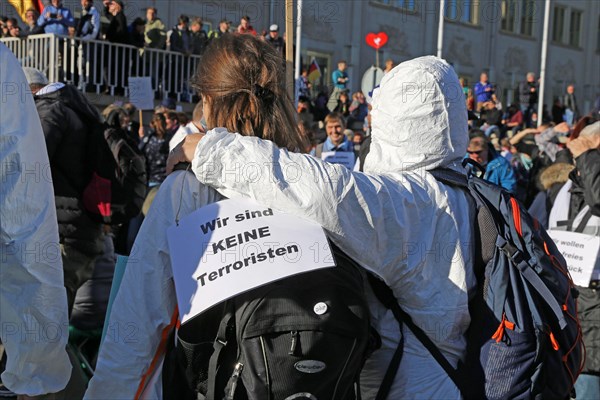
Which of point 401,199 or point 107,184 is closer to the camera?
point 401,199

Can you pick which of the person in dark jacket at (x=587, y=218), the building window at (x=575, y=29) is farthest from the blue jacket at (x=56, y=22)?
the building window at (x=575, y=29)

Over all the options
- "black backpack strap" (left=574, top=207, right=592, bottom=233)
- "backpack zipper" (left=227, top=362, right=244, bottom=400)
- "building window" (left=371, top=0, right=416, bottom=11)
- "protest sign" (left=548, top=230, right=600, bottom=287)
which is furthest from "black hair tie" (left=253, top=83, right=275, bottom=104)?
"building window" (left=371, top=0, right=416, bottom=11)

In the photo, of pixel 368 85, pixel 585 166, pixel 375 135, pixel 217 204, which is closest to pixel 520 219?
pixel 375 135

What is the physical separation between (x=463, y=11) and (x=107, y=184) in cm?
2563

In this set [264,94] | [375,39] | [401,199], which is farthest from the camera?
[375,39]

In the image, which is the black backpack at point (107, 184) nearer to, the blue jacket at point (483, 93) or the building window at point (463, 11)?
the blue jacket at point (483, 93)

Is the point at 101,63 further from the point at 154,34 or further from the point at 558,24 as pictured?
the point at 558,24

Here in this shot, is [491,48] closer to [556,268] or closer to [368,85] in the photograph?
[368,85]

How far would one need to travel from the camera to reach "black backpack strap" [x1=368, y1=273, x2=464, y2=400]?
2336 mm

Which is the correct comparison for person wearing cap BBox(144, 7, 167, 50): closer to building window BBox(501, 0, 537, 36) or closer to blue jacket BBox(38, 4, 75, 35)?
blue jacket BBox(38, 4, 75, 35)

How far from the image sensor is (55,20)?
16094 mm

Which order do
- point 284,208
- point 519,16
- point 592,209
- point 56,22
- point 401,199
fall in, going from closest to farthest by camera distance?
point 284,208, point 401,199, point 592,209, point 56,22, point 519,16

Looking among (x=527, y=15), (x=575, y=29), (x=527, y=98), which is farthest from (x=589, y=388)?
(x=575, y=29)

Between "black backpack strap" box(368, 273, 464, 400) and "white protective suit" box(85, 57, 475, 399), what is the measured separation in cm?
2
